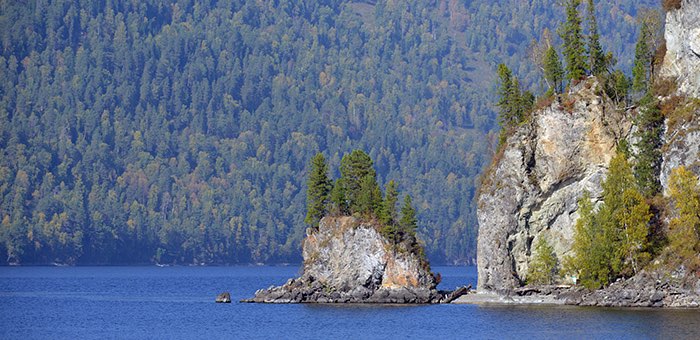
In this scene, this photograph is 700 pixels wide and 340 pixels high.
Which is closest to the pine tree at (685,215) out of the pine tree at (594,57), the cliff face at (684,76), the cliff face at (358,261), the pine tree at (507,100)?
the cliff face at (684,76)

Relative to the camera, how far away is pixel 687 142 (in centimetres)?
12581

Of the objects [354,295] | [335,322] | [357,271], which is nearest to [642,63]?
[357,271]

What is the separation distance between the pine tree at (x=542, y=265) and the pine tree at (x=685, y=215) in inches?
542

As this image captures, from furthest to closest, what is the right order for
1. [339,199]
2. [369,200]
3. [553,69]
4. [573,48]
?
[339,199], [553,69], [369,200], [573,48]

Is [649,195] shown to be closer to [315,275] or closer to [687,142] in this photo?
[687,142]

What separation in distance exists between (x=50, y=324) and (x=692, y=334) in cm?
5905

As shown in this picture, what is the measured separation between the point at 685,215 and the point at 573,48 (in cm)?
2537

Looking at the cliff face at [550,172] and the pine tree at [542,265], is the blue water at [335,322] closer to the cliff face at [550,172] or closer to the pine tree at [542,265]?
the pine tree at [542,265]

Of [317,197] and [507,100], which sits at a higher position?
[507,100]

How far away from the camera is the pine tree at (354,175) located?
477 feet

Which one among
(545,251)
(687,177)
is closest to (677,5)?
(687,177)

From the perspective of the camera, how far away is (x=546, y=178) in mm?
135750

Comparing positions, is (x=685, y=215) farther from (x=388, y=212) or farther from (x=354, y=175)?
(x=354, y=175)

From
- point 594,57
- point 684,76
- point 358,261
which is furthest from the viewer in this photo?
point 594,57
